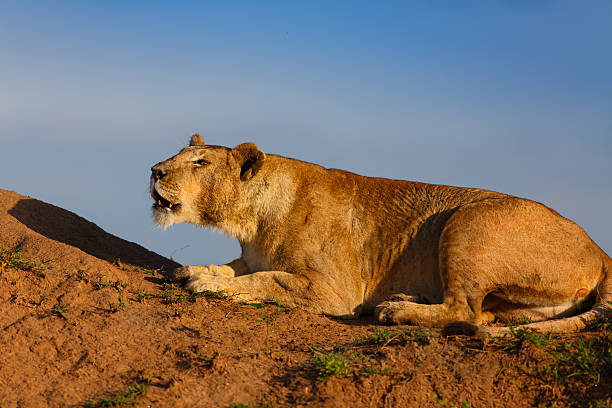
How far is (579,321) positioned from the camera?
23.6ft

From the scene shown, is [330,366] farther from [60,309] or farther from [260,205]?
[260,205]

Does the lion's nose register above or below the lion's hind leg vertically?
above

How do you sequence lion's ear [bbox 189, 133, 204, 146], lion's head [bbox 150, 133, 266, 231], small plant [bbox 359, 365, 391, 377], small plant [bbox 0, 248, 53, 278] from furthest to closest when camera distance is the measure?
lion's ear [bbox 189, 133, 204, 146], lion's head [bbox 150, 133, 266, 231], small plant [bbox 0, 248, 53, 278], small plant [bbox 359, 365, 391, 377]

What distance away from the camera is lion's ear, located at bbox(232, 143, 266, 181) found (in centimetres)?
891

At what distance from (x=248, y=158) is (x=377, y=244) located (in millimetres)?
2203

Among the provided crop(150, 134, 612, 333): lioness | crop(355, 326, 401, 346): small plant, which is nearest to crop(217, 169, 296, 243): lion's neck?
crop(150, 134, 612, 333): lioness

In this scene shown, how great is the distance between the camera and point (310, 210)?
8773 mm

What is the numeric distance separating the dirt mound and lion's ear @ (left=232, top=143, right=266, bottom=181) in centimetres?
188

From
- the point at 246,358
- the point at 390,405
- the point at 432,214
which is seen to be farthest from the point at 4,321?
the point at 432,214

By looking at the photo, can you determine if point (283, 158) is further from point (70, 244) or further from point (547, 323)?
point (547, 323)

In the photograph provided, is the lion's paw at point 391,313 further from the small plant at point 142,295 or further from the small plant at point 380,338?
the small plant at point 142,295

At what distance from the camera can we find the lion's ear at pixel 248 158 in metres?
8.91

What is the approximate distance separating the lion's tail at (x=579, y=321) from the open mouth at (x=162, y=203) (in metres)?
4.20

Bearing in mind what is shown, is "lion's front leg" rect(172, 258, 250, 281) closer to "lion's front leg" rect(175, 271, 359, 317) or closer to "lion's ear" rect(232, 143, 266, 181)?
"lion's front leg" rect(175, 271, 359, 317)
